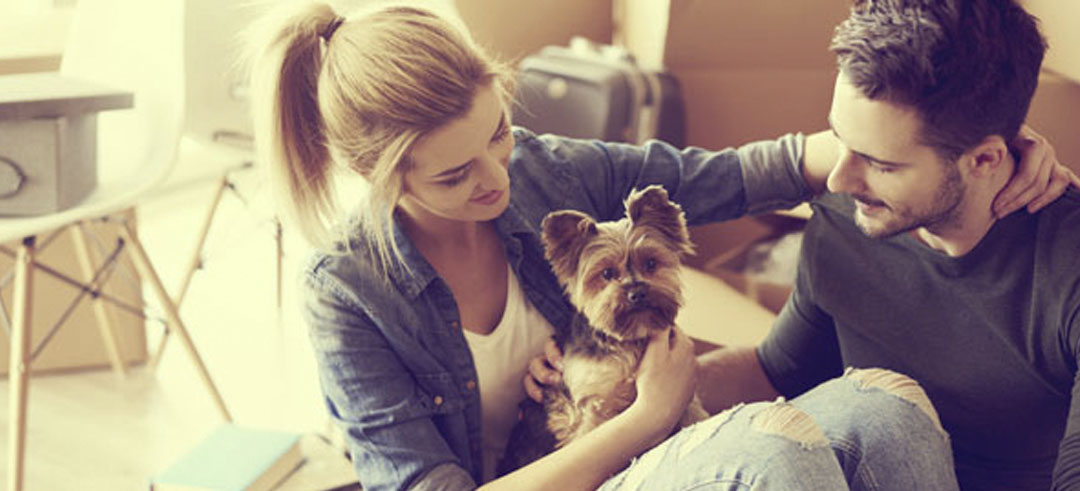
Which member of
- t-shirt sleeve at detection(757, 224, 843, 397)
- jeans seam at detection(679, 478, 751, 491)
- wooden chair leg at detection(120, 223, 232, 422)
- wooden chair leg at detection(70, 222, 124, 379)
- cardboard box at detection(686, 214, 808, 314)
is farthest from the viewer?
wooden chair leg at detection(70, 222, 124, 379)

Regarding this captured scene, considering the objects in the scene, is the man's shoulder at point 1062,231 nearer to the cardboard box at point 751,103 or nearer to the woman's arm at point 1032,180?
the woman's arm at point 1032,180

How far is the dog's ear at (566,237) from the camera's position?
1430 millimetres

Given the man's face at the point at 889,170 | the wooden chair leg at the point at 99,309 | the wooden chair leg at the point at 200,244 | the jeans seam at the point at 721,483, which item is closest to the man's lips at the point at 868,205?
the man's face at the point at 889,170

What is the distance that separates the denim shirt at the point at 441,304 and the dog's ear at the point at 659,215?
0.16 m

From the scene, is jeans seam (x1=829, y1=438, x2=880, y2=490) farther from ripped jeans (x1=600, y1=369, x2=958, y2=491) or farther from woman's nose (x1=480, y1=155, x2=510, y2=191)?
woman's nose (x1=480, y1=155, x2=510, y2=191)

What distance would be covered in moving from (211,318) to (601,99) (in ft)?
4.67

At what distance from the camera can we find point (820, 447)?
1267 millimetres

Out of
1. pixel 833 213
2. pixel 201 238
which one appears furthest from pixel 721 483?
pixel 201 238

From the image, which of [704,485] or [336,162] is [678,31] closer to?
[336,162]

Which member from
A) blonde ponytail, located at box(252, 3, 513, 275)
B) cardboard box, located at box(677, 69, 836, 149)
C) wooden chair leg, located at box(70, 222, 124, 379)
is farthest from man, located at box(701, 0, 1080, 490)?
wooden chair leg, located at box(70, 222, 124, 379)

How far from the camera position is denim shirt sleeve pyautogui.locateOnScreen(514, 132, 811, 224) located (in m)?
1.58

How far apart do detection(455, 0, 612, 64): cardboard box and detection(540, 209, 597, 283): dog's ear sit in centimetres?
134

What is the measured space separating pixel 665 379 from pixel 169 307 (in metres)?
1.41

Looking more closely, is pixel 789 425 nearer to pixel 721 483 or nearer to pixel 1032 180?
pixel 721 483
